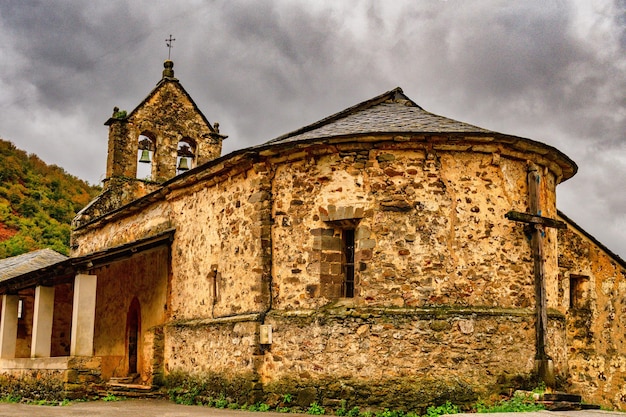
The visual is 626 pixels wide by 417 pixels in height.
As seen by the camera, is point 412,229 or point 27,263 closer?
point 412,229

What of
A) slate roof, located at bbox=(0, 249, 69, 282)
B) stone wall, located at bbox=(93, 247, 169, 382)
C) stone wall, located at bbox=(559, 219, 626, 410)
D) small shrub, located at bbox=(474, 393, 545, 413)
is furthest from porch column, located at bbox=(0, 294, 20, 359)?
stone wall, located at bbox=(559, 219, 626, 410)

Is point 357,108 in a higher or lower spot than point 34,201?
lower

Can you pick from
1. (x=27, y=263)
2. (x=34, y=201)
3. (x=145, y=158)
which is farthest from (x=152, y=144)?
(x=34, y=201)

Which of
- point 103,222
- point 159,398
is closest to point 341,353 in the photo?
point 159,398

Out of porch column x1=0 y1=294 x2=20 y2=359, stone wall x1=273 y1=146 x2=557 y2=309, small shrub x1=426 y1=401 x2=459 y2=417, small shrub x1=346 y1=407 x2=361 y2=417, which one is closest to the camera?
small shrub x1=426 y1=401 x2=459 y2=417

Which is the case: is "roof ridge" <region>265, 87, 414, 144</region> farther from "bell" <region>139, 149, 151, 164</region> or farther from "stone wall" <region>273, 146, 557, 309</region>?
"bell" <region>139, 149, 151, 164</region>

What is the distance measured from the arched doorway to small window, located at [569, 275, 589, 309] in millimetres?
9855

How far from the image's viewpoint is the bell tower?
832 inches

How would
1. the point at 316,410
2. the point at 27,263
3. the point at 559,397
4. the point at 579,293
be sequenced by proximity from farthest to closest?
the point at 27,263 < the point at 579,293 < the point at 316,410 < the point at 559,397

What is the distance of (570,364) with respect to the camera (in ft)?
51.0

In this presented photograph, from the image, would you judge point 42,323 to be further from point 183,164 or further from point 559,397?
point 559,397

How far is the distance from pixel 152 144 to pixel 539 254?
12845 millimetres

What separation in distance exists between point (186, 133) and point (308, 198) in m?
10.2

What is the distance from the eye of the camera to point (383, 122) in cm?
1284
